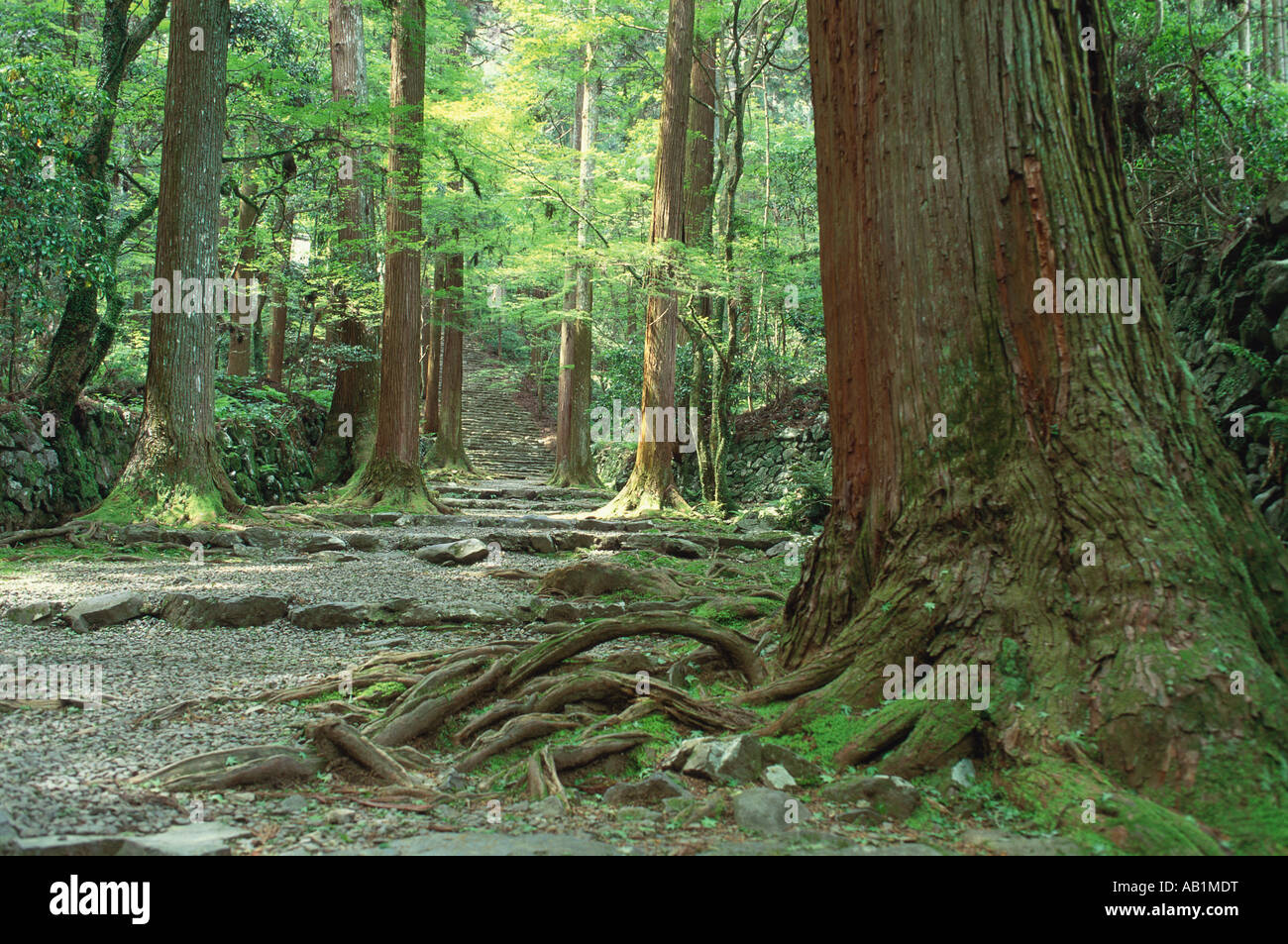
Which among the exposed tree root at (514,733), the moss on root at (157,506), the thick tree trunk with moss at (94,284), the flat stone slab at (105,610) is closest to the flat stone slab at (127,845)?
the exposed tree root at (514,733)

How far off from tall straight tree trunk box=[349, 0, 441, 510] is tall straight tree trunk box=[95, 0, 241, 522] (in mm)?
2460

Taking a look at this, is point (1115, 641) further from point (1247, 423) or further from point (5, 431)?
point (5, 431)

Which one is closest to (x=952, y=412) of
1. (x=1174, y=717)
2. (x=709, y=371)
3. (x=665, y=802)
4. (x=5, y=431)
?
(x=1174, y=717)

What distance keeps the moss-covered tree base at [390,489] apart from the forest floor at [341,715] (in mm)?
3336

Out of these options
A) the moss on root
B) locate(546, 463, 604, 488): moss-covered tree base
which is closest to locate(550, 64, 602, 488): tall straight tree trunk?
locate(546, 463, 604, 488): moss-covered tree base

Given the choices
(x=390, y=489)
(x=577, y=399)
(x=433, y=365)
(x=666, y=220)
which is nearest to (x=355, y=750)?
(x=390, y=489)

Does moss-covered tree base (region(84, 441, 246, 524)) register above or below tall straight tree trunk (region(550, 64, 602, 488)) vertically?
below

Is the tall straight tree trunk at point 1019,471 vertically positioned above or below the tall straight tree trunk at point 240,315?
below

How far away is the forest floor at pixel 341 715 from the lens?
2248 millimetres

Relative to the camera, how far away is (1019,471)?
2898 millimetres

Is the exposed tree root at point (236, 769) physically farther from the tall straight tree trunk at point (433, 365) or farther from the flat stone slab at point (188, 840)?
the tall straight tree trunk at point (433, 365)

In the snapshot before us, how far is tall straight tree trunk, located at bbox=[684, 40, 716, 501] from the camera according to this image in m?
13.2

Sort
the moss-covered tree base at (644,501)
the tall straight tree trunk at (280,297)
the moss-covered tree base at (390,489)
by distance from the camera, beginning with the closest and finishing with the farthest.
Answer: the moss-covered tree base at (390,489) → the moss-covered tree base at (644,501) → the tall straight tree trunk at (280,297)

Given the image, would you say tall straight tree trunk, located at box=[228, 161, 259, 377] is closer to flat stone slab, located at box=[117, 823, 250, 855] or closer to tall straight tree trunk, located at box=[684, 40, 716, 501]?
tall straight tree trunk, located at box=[684, 40, 716, 501]
